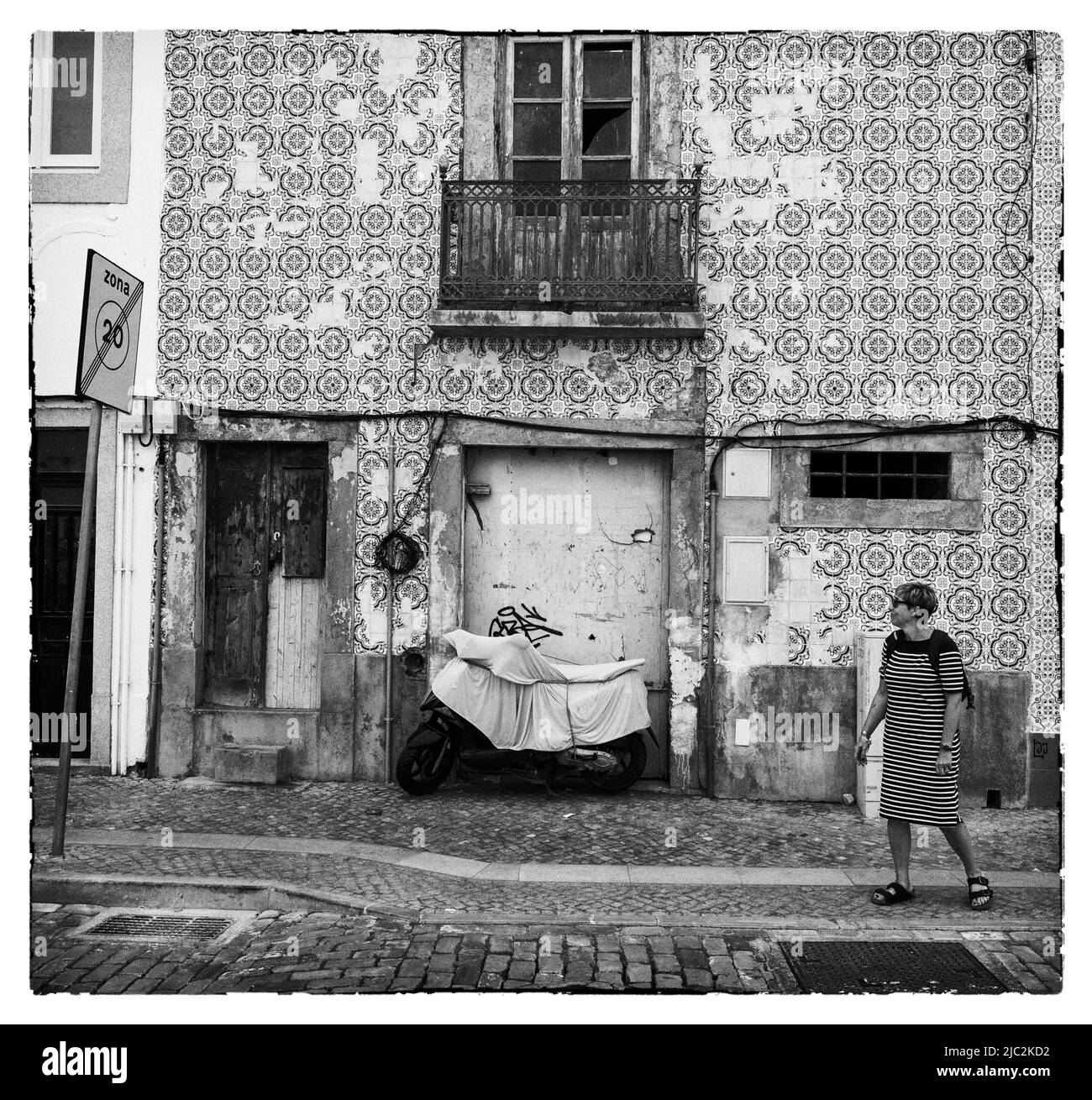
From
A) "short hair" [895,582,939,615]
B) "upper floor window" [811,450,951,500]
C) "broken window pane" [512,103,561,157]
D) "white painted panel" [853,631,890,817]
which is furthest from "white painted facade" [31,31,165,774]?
"short hair" [895,582,939,615]

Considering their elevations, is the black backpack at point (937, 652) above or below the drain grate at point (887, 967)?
above

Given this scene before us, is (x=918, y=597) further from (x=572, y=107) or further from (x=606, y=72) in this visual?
(x=606, y=72)

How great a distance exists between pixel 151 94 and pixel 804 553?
6.54 m

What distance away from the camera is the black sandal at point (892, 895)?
608 cm

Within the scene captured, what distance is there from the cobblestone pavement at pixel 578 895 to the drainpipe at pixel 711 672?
2.29 meters

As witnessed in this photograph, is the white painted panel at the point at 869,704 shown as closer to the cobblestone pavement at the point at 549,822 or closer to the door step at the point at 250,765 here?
the cobblestone pavement at the point at 549,822

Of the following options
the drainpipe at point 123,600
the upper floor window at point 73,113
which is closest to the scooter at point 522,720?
the drainpipe at point 123,600

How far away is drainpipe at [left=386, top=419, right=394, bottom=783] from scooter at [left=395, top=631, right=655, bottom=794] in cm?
44

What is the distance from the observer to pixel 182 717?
8.89 meters

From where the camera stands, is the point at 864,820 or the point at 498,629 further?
the point at 498,629

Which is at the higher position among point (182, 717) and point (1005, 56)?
point (1005, 56)

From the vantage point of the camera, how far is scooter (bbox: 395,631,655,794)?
8219 millimetres

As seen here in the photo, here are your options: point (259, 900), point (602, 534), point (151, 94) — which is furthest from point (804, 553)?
point (151, 94)

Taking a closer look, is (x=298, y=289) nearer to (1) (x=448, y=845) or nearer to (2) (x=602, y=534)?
(2) (x=602, y=534)
